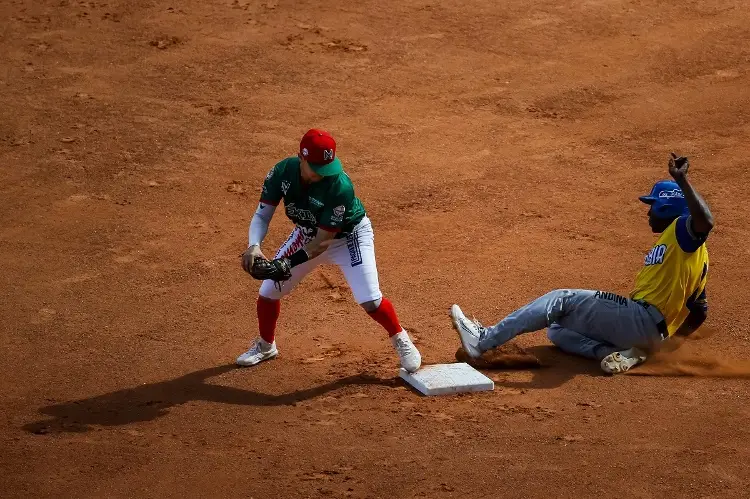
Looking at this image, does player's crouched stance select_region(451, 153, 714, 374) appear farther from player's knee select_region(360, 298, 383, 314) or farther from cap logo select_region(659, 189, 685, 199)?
player's knee select_region(360, 298, 383, 314)

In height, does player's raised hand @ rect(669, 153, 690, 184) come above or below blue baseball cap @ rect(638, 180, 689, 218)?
above

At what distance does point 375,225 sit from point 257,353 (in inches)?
122

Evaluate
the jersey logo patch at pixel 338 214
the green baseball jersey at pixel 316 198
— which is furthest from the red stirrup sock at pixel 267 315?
the jersey logo patch at pixel 338 214

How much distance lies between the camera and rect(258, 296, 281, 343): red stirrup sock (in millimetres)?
8852

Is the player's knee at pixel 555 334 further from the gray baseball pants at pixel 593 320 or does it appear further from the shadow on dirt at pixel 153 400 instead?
the shadow on dirt at pixel 153 400

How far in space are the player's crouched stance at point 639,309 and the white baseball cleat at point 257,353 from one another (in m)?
1.55

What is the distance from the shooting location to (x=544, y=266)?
35.5ft

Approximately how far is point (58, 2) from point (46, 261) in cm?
681

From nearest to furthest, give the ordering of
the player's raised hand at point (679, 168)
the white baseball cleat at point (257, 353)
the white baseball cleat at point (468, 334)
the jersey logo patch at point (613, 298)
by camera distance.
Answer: the player's raised hand at point (679, 168) → the jersey logo patch at point (613, 298) → the white baseball cleat at point (468, 334) → the white baseball cleat at point (257, 353)

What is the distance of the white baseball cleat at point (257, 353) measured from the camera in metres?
9.02

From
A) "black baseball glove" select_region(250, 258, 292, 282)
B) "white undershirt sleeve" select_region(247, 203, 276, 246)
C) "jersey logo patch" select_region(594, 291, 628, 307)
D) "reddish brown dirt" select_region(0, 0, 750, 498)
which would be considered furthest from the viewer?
"jersey logo patch" select_region(594, 291, 628, 307)

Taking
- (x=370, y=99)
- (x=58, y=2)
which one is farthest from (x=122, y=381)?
(x=58, y=2)

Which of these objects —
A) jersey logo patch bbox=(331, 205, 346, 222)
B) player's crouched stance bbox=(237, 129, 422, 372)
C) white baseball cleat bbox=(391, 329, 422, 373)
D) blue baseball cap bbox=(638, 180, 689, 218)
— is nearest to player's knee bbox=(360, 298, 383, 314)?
player's crouched stance bbox=(237, 129, 422, 372)

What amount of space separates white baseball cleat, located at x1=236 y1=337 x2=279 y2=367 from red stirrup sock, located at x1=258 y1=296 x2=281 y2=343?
0.11 m
